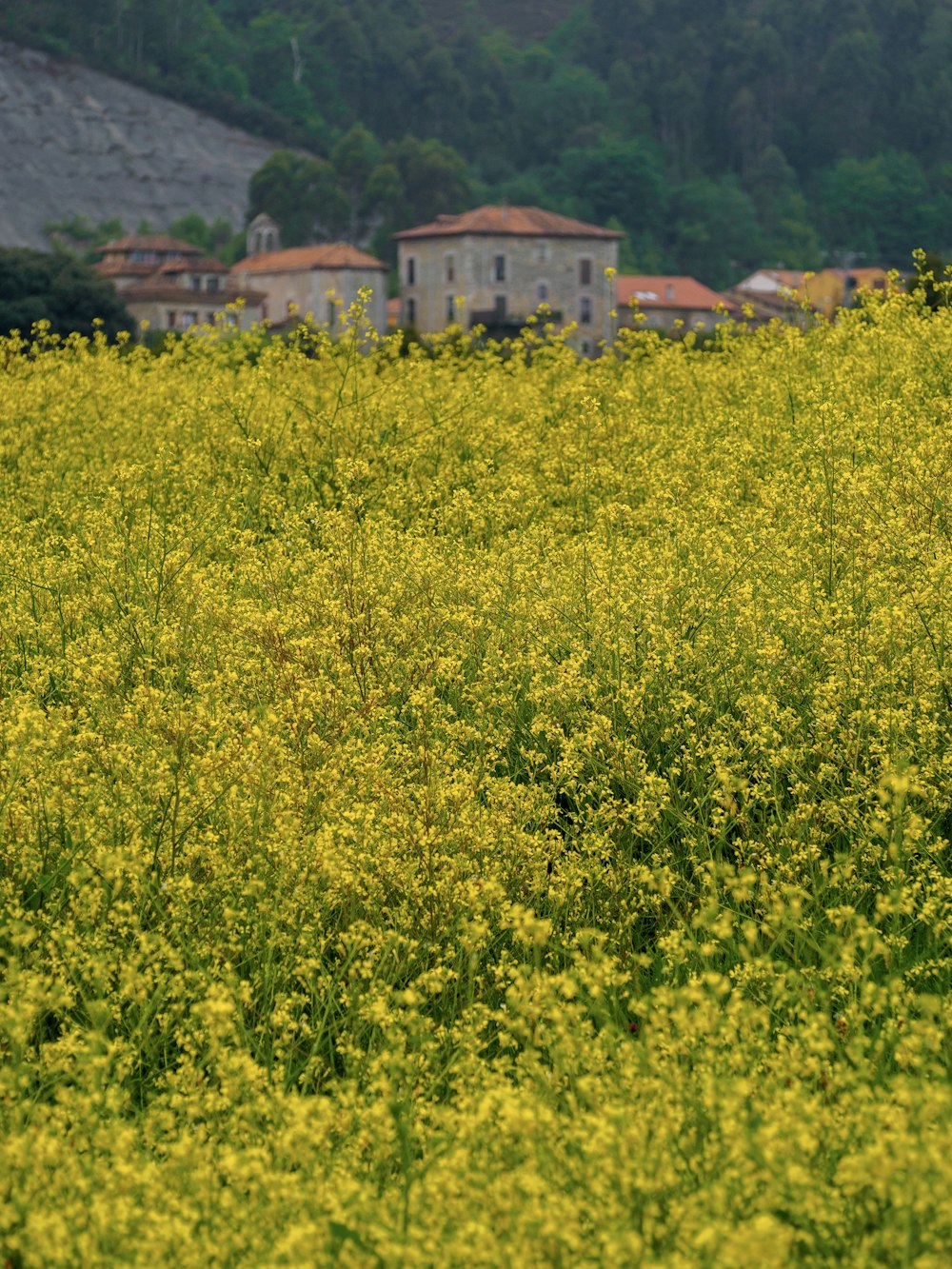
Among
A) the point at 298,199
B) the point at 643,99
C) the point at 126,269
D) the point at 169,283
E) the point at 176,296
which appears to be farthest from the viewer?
the point at 643,99

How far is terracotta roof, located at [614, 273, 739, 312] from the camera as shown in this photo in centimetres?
8825

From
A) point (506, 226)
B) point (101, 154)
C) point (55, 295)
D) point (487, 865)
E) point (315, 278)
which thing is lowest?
point (487, 865)

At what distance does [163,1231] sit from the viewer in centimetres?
289

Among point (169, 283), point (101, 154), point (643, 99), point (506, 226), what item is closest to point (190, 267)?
point (169, 283)

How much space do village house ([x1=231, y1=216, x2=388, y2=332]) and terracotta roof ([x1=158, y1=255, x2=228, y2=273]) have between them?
2080 millimetres

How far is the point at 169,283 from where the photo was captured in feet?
273

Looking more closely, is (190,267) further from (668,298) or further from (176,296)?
(668,298)

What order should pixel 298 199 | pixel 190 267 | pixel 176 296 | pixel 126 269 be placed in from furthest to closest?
pixel 298 199
pixel 190 267
pixel 126 269
pixel 176 296

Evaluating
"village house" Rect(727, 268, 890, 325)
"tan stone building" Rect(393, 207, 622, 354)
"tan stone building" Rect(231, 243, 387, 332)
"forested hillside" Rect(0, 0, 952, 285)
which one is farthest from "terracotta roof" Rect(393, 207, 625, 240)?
"forested hillside" Rect(0, 0, 952, 285)

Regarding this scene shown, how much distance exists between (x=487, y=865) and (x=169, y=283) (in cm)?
8312

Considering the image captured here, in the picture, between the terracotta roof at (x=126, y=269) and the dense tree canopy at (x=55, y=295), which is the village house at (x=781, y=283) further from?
the terracotta roof at (x=126, y=269)

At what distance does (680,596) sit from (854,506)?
4.98ft

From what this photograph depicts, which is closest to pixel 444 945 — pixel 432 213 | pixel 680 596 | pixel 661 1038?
pixel 661 1038

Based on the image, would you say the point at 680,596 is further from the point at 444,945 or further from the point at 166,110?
the point at 166,110
